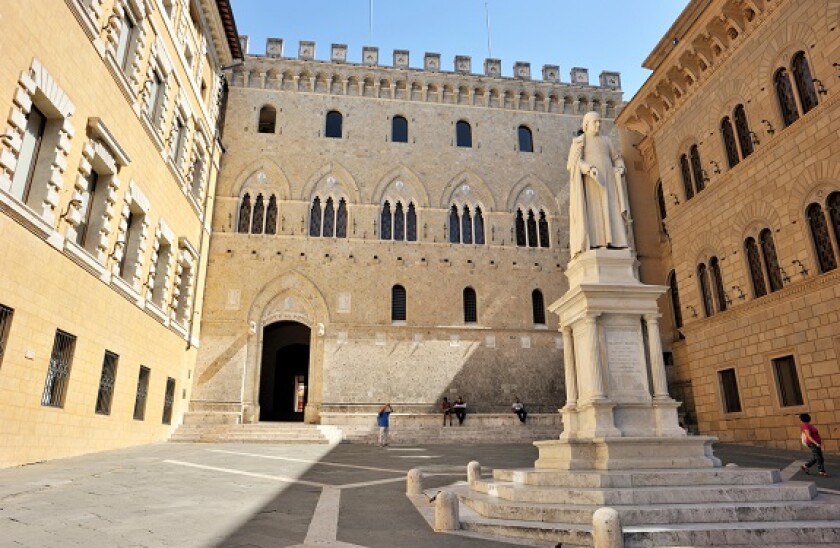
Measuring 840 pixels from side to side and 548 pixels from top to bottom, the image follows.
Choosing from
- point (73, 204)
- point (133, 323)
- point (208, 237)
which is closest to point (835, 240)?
point (73, 204)

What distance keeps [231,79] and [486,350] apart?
16393mm

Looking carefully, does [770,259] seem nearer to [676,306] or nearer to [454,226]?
[676,306]

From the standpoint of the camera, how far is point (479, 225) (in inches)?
963

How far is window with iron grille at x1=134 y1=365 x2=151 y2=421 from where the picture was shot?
48.2 ft

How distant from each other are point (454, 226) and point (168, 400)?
13275 millimetres

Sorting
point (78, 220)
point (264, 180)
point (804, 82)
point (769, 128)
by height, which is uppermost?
point (264, 180)

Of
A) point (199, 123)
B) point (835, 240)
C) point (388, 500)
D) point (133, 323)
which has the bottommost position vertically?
point (388, 500)

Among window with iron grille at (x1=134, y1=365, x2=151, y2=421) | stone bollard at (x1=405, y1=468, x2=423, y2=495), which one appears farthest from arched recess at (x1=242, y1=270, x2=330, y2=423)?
stone bollard at (x1=405, y1=468, x2=423, y2=495)

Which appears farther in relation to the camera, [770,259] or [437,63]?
[437,63]

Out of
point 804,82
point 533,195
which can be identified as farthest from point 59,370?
point 533,195

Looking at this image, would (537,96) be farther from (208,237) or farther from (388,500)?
(388,500)

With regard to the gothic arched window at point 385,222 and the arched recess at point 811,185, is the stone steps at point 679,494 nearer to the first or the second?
the arched recess at point 811,185

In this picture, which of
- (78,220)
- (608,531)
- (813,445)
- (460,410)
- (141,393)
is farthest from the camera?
(460,410)

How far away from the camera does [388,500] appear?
6.97 metres
